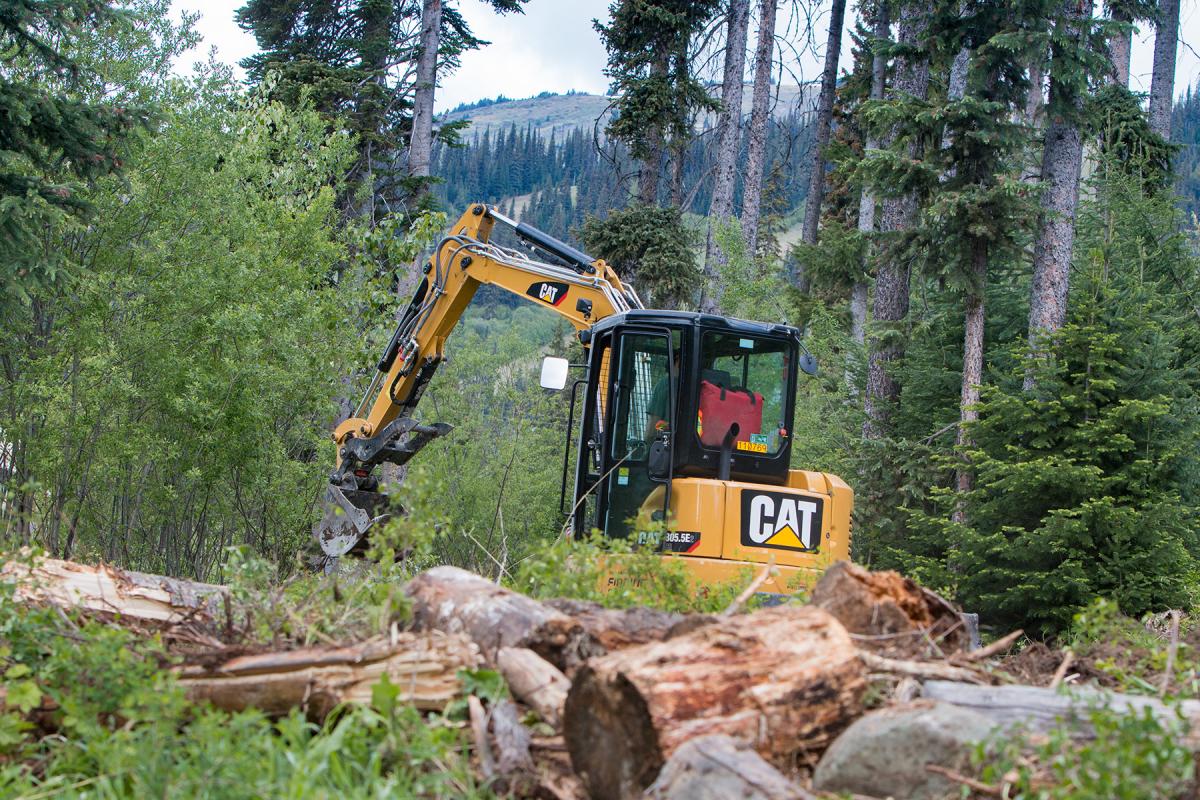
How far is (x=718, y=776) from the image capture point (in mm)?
3646

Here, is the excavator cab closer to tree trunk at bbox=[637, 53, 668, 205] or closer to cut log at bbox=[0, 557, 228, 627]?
cut log at bbox=[0, 557, 228, 627]

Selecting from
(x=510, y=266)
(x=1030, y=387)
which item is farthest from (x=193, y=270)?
(x=1030, y=387)

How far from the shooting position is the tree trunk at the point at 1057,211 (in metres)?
12.6

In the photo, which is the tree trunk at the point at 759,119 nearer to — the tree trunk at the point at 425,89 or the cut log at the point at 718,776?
the tree trunk at the point at 425,89

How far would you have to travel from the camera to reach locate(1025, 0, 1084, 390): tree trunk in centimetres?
1258

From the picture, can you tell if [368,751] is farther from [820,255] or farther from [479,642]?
[820,255]

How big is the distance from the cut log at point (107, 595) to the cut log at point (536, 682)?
1.65 metres

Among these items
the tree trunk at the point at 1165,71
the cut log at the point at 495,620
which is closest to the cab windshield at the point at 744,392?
the cut log at the point at 495,620

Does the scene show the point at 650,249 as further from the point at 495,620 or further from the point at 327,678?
the point at 327,678

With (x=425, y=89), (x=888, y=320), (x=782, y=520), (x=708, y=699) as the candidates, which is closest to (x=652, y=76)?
(x=425, y=89)

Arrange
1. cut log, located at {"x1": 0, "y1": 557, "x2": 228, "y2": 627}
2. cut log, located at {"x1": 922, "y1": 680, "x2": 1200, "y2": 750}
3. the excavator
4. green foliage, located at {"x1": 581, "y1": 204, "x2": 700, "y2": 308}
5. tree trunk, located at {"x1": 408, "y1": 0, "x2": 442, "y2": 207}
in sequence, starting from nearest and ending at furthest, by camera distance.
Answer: cut log, located at {"x1": 922, "y1": 680, "x2": 1200, "y2": 750}, cut log, located at {"x1": 0, "y1": 557, "x2": 228, "y2": 627}, the excavator, tree trunk, located at {"x1": 408, "y1": 0, "x2": 442, "y2": 207}, green foliage, located at {"x1": 581, "y1": 204, "x2": 700, "y2": 308}

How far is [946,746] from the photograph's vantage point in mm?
3928

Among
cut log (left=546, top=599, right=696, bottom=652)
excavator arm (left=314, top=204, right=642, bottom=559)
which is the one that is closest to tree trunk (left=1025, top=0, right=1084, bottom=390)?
excavator arm (left=314, top=204, right=642, bottom=559)

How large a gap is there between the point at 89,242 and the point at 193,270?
1338 mm
